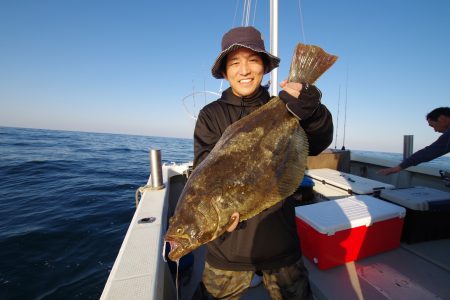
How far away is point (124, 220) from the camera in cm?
788

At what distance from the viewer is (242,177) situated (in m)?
1.93

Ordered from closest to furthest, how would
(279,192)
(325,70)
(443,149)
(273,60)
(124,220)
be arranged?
(279,192) → (325,70) → (273,60) → (443,149) → (124,220)

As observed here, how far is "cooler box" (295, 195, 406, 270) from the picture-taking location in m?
3.27

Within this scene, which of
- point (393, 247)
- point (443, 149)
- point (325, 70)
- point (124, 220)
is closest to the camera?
point (325, 70)

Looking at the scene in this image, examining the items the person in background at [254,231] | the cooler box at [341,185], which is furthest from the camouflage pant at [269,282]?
the cooler box at [341,185]

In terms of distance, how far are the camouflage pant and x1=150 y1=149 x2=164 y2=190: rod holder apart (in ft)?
9.80

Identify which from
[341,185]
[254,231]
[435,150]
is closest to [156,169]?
[254,231]

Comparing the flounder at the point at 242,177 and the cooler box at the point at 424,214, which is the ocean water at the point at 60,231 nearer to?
the flounder at the point at 242,177

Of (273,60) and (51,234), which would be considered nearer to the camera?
(273,60)

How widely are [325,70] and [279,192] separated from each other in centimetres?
122

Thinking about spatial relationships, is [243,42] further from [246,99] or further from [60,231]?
[60,231]

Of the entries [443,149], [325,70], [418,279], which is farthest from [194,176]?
[443,149]

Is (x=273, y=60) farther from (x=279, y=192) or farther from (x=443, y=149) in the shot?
(x=443, y=149)

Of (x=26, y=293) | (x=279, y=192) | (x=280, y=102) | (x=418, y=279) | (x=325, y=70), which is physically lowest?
(x=26, y=293)
